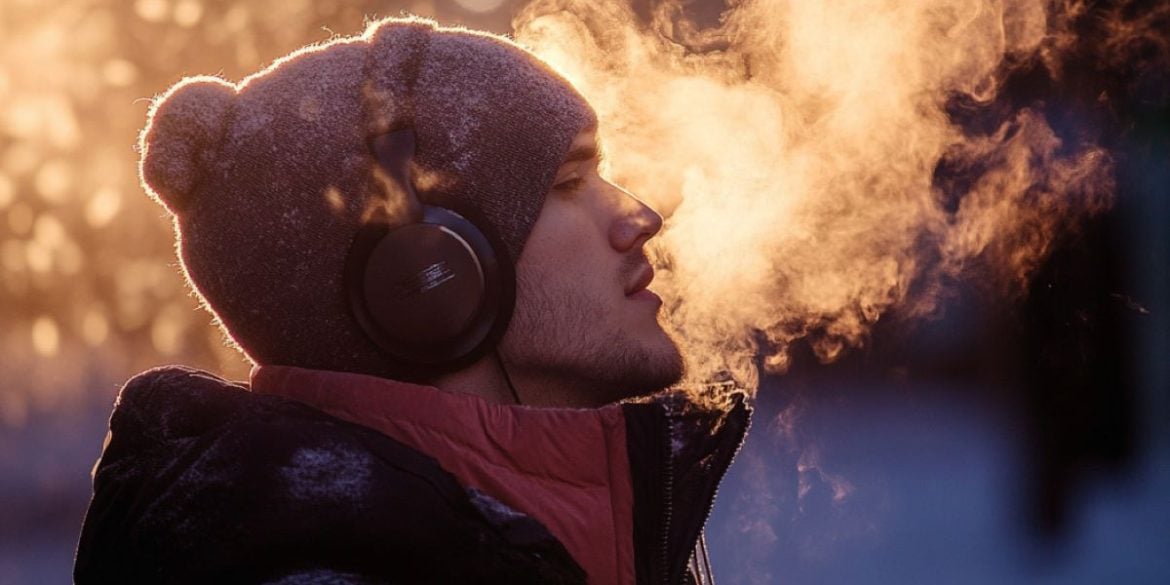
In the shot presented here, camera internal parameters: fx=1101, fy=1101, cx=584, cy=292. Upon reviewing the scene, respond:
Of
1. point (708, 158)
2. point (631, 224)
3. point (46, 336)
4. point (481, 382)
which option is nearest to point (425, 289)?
point (481, 382)

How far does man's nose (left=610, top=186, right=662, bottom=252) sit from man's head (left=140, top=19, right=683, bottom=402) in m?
0.06

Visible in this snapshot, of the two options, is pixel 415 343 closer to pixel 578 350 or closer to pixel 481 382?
pixel 481 382

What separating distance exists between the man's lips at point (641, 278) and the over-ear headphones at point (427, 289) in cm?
30

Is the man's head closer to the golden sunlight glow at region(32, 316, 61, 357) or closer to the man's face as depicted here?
the man's face

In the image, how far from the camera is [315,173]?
70.5 inches

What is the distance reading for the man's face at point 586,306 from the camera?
6.17 ft

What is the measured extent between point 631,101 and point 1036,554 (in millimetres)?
3026

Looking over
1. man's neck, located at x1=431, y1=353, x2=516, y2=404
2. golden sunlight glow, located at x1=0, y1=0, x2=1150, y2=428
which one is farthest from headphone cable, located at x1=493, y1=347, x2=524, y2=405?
golden sunlight glow, located at x1=0, y1=0, x2=1150, y2=428

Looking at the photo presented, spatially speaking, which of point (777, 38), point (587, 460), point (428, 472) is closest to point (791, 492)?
point (777, 38)

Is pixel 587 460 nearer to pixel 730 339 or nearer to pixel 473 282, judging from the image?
pixel 473 282

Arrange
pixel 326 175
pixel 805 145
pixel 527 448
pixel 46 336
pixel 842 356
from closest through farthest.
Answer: pixel 527 448 → pixel 326 175 → pixel 805 145 → pixel 46 336 → pixel 842 356

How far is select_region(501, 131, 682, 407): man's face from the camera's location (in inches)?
74.0

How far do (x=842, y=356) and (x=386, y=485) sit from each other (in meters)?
3.32

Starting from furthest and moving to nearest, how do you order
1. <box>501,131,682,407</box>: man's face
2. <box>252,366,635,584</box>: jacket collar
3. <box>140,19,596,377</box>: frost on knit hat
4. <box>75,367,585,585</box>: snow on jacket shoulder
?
<box>501,131,682,407</box>: man's face
<box>140,19,596,377</box>: frost on knit hat
<box>252,366,635,584</box>: jacket collar
<box>75,367,585,585</box>: snow on jacket shoulder
